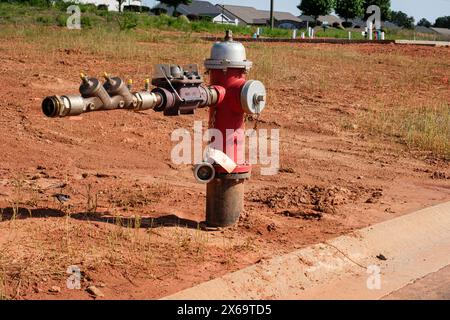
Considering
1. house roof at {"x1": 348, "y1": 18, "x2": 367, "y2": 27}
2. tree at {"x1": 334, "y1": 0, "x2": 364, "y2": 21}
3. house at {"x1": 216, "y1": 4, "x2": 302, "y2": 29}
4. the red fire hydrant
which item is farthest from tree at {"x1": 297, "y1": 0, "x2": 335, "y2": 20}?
the red fire hydrant

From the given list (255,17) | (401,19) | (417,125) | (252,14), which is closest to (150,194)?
(417,125)

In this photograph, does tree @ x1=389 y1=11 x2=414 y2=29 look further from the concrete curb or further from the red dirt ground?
the concrete curb

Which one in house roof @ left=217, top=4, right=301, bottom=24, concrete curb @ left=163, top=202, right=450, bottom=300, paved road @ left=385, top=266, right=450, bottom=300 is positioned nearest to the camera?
concrete curb @ left=163, top=202, right=450, bottom=300

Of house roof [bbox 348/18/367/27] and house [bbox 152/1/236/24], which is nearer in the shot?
house [bbox 152/1/236/24]

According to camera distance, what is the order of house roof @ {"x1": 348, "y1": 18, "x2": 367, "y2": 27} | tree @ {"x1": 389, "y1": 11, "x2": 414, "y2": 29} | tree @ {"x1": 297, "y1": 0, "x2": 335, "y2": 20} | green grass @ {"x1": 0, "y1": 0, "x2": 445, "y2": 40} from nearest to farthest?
green grass @ {"x1": 0, "y1": 0, "x2": 445, "y2": 40}, tree @ {"x1": 297, "y1": 0, "x2": 335, "y2": 20}, house roof @ {"x1": 348, "y1": 18, "x2": 367, "y2": 27}, tree @ {"x1": 389, "y1": 11, "x2": 414, "y2": 29}

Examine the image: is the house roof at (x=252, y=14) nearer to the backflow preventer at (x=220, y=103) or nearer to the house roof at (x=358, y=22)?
the house roof at (x=358, y=22)

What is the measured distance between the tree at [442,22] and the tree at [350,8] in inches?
1483

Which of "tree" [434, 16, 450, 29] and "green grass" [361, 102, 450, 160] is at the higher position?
"tree" [434, 16, 450, 29]

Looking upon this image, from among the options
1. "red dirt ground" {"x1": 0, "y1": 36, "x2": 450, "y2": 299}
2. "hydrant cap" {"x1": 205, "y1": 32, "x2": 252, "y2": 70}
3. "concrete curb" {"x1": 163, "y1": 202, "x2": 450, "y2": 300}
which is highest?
"hydrant cap" {"x1": 205, "y1": 32, "x2": 252, "y2": 70}

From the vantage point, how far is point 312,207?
5523 mm

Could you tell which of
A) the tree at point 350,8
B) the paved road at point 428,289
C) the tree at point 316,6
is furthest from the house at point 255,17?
the paved road at point 428,289

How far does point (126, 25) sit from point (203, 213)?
18600 millimetres

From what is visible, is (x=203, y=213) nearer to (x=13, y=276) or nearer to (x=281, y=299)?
(x=281, y=299)

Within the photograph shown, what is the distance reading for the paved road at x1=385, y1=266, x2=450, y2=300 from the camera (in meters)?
4.15
